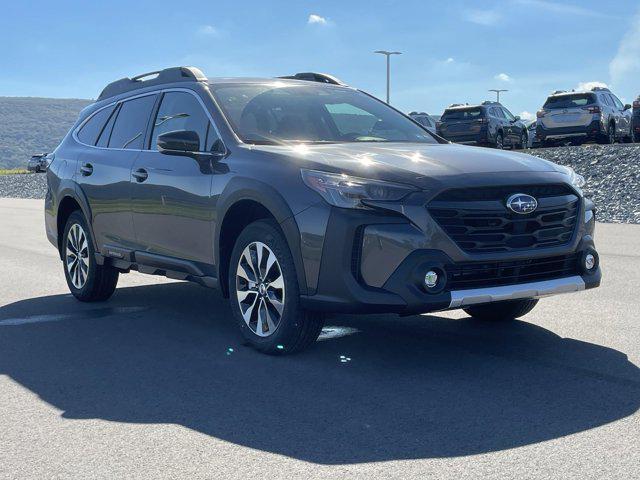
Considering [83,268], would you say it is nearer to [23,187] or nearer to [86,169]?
[86,169]

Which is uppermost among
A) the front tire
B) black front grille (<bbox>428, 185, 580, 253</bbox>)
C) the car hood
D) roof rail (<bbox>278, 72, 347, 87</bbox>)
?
roof rail (<bbox>278, 72, 347, 87</bbox>)

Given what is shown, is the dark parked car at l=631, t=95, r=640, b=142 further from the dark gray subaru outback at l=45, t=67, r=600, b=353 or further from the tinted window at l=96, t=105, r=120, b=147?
the tinted window at l=96, t=105, r=120, b=147

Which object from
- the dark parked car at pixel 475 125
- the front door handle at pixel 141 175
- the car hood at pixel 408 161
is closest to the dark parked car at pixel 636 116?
the dark parked car at pixel 475 125

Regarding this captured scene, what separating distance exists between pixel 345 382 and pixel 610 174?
1763 cm

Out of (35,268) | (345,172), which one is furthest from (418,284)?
(35,268)

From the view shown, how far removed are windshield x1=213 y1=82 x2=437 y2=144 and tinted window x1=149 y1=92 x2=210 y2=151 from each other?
0.19 meters

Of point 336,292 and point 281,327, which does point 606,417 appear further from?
point 281,327

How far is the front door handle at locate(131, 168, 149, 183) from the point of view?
705 centimetres

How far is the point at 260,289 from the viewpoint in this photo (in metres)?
5.87

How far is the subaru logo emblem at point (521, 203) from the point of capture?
5340mm

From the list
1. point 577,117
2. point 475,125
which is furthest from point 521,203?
point 475,125

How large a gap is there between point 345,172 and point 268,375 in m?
1.23

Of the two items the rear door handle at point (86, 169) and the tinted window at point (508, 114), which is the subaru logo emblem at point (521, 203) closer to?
the rear door handle at point (86, 169)

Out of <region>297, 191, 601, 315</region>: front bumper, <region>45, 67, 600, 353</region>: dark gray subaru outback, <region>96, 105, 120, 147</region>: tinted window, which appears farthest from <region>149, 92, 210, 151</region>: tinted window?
<region>297, 191, 601, 315</region>: front bumper
